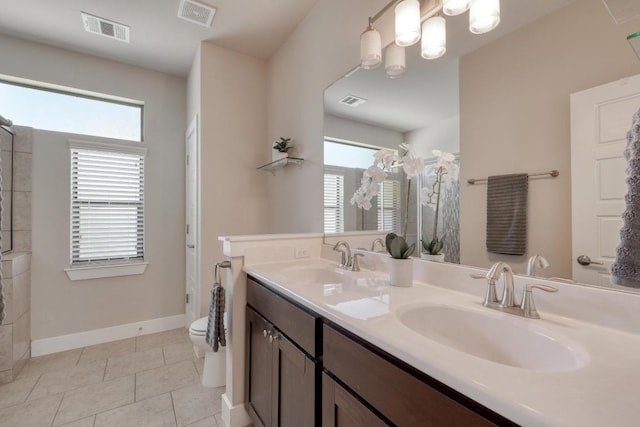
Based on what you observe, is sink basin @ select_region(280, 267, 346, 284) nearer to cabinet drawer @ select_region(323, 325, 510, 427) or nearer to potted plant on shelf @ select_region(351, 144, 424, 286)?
A: potted plant on shelf @ select_region(351, 144, 424, 286)

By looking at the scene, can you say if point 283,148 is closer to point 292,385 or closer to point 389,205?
point 389,205

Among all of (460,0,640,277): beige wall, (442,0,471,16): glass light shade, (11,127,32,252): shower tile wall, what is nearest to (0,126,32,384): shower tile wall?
(11,127,32,252): shower tile wall

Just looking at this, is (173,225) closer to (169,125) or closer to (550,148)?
(169,125)

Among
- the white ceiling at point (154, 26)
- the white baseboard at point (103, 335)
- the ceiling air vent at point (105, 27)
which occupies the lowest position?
the white baseboard at point (103, 335)

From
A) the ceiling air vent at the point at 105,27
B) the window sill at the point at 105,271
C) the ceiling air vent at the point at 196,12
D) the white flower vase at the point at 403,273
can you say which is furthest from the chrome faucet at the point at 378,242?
the ceiling air vent at the point at 105,27

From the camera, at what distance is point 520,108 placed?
3.28 feet

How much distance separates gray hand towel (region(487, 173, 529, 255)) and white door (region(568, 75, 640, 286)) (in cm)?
14

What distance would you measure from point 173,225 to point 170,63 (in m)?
1.69

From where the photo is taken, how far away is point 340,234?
1909 mm

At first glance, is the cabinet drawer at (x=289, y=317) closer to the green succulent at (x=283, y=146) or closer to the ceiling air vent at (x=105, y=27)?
the green succulent at (x=283, y=146)

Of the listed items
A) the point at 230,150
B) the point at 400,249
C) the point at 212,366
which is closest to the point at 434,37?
the point at 400,249

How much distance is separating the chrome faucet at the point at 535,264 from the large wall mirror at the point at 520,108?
1 cm

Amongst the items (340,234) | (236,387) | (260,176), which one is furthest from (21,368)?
(340,234)

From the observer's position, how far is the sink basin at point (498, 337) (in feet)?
2.26
